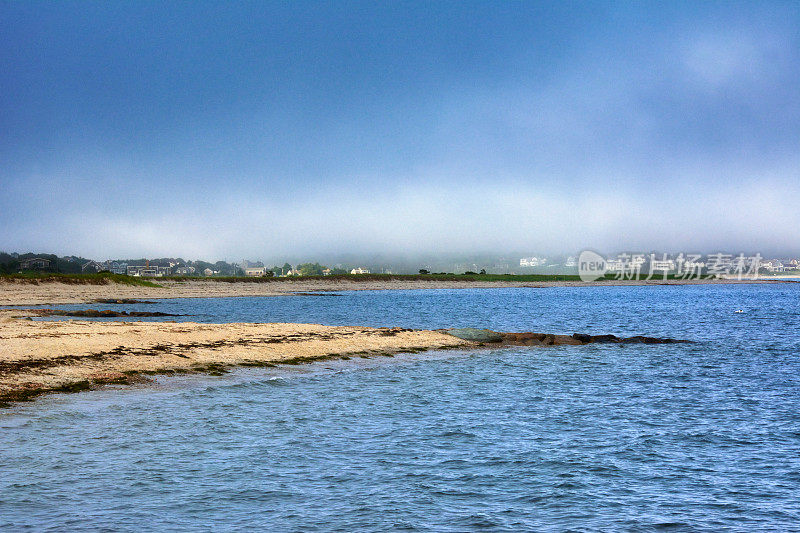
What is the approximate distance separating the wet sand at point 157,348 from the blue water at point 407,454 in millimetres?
2465

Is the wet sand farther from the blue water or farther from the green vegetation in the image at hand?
the green vegetation

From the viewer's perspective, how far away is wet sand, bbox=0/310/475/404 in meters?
28.0

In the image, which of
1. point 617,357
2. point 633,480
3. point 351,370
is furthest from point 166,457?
point 617,357

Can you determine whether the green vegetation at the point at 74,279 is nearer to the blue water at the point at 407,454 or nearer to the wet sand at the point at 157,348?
the wet sand at the point at 157,348

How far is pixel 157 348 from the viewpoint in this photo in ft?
122

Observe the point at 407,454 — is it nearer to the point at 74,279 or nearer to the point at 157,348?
the point at 157,348

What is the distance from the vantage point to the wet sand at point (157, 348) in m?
28.0

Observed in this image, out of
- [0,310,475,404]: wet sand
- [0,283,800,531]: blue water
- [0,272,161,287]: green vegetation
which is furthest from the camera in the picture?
[0,272,161,287]: green vegetation

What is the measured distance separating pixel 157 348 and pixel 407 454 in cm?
2357

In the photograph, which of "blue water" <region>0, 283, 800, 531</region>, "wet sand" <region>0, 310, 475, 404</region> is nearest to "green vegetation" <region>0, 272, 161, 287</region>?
"wet sand" <region>0, 310, 475, 404</region>

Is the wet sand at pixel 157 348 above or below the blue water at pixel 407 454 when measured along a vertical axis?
above

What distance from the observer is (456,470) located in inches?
659

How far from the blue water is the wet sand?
2465 millimetres

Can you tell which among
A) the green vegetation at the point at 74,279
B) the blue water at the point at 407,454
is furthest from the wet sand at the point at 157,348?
the green vegetation at the point at 74,279
